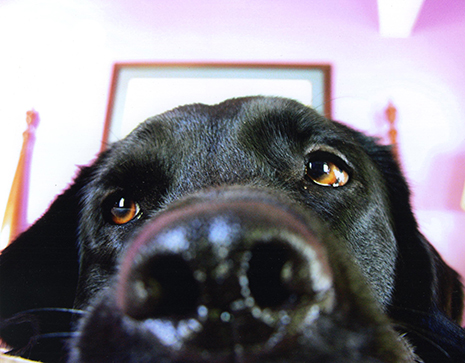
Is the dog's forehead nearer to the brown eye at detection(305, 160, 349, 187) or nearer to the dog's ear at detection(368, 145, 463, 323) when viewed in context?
the brown eye at detection(305, 160, 349, 187)

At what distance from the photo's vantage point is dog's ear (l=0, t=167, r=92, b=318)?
1388 mm

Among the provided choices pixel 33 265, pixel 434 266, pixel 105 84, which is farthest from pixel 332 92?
pixel 33 265

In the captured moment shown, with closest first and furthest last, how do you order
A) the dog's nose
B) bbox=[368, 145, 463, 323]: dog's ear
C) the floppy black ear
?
1. the dog's nose
2. the floppy black ear
3. bbox=[368, 145, 463, 323]: dog's ear

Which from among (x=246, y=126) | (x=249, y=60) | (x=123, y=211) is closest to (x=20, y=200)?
(x=123, y=211)

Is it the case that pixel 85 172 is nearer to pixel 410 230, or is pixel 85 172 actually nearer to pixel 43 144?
pixel 43 144

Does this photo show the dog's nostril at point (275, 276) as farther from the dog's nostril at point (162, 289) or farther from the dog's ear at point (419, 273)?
the dog's ear at point (419, 273)

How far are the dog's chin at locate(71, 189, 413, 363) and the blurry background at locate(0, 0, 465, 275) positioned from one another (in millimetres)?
897

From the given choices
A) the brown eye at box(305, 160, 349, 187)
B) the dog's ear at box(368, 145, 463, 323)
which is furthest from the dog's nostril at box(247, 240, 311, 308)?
the dog's ear at box(368, 145, 463, 323)

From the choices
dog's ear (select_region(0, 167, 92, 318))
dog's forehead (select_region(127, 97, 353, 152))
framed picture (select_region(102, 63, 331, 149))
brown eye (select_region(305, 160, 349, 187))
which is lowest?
dog's ear (select_region(0, 167, 92, 318))

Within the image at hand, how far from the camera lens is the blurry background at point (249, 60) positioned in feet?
4.30

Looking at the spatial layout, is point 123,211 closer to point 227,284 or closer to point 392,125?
point 227,284

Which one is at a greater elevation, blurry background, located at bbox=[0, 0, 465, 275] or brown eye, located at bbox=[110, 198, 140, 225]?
blurry background, located at bbox=[0, 0, 465, 275]

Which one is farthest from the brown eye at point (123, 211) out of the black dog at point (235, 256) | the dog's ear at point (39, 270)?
the dog's ear at point (39, 270)

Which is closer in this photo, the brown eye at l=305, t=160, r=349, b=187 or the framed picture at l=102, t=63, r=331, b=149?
the brown eye at l=305, t=160, r=349, b=187
